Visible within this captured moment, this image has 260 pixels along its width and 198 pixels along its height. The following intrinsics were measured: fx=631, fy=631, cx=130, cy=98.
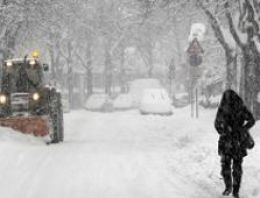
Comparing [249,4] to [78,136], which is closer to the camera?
[249,4]

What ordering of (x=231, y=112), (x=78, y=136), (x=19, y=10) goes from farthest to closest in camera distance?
1. (x=19, y=10)
2. (x=78, y=136)
3. (x=231, y=112)

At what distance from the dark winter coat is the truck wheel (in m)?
8.77

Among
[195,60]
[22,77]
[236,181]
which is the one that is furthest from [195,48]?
[236,181]

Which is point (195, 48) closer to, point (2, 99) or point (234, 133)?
point (2, 99)

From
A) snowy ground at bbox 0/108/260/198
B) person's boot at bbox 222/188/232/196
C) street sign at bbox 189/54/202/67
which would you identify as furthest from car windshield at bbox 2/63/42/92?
person's boot at bbox 222/188/232/196

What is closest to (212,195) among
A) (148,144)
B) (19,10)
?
(148,144)

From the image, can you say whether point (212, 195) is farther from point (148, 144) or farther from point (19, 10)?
point (19, 10)

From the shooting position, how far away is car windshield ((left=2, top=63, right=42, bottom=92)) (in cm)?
1875

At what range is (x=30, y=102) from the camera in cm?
1828

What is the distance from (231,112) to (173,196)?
164 cm

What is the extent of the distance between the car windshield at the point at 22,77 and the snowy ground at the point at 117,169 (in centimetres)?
188

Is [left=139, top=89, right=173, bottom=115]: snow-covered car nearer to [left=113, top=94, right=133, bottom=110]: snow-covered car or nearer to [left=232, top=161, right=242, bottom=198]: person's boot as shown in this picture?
[left=113, top=94, right=133, bottom=110]: snow-covered car

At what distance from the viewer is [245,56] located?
68.1ft

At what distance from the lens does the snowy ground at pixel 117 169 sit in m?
10.4
